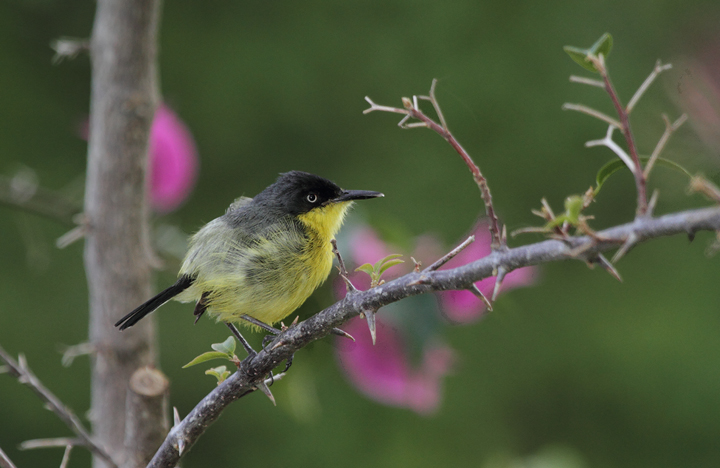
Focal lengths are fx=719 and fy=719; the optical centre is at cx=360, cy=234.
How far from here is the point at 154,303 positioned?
0.85 metres

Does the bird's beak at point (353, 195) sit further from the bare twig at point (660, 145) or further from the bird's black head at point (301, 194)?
the bare twig at point (660, 145)

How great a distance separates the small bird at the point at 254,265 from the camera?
91 cm

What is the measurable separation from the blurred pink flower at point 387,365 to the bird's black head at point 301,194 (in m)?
0.25

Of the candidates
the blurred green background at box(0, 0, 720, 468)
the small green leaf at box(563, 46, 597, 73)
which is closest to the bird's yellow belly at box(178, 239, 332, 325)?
the small green leaf at box(563, 46, 597, 73)

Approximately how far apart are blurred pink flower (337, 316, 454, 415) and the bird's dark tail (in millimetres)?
330

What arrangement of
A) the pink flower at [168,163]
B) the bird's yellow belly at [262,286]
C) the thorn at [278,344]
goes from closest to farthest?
the thorn at [278,344] < the bird's yellow belly at [262,286] < the pink flower at [168,163]

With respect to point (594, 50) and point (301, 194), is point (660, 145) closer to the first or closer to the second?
point (594, 50)

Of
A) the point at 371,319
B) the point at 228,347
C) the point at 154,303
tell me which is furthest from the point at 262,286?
the point at 371,319

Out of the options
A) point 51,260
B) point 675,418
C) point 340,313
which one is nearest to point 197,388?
point 51,260

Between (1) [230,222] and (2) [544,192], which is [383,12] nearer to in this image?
(2) [544,192]

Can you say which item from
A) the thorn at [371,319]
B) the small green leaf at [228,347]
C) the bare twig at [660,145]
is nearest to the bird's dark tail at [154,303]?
the small green leaf at [228,347]

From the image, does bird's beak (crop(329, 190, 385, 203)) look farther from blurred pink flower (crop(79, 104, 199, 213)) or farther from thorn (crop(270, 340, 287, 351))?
blurred pink flower (crop(79, 104, 199, 213))

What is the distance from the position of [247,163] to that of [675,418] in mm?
1492

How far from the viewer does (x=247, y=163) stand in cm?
216
